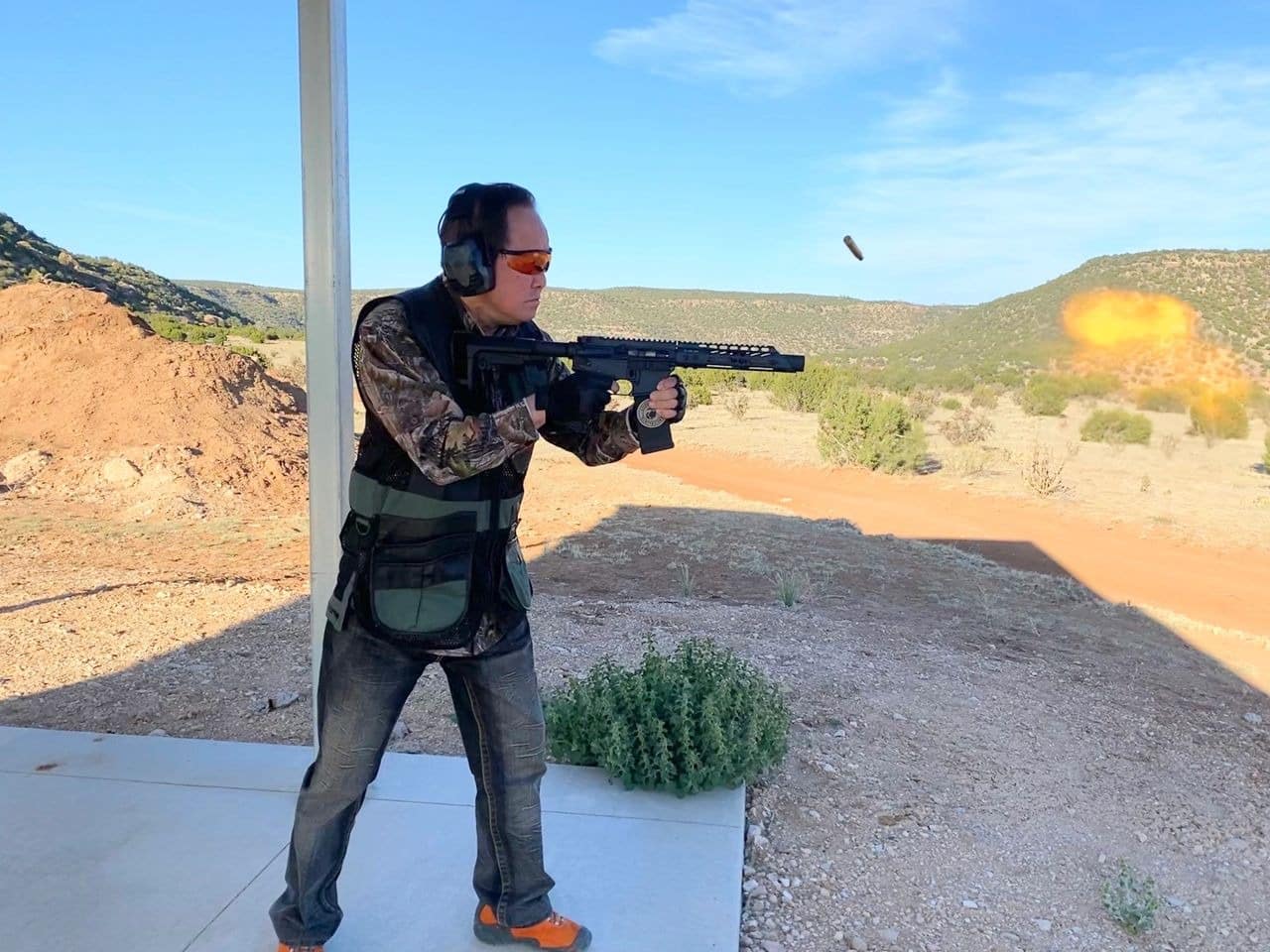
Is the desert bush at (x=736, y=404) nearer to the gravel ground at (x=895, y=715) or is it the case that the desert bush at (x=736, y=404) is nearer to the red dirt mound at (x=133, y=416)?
the red dirt mound at (x=133, y=416)

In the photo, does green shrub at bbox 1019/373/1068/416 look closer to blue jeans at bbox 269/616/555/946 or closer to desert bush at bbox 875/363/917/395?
desert bush at bbox 875/363/917/395

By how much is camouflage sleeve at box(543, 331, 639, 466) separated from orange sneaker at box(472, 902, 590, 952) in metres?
A: 1.20

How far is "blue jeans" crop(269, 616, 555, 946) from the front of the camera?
2.26m

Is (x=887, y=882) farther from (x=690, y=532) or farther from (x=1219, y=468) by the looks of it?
(x=1219, y=468)

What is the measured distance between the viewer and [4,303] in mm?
15414

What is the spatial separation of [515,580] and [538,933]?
3.13 ft

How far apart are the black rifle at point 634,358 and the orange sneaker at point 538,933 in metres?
1.25

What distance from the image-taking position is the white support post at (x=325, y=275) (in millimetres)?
3021

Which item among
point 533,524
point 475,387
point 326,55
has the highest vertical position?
point 326,55

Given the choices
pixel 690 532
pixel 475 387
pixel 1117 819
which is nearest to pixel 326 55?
pixel 475 387

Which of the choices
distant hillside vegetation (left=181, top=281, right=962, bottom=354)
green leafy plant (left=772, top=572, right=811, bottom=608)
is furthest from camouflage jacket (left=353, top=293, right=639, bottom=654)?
distant hillside vegetation (left=181, top=281, right=962, bottom=354)

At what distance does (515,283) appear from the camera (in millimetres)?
2213

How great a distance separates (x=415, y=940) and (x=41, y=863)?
1.25m

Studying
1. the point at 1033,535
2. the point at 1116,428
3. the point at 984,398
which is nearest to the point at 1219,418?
the point at 1116,428
